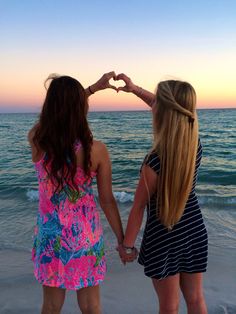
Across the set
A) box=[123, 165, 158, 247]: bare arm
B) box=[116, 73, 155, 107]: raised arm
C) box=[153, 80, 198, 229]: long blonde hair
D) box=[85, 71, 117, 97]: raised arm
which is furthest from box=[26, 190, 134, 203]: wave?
box=[153, 80, 198, 229]: long blonde hair

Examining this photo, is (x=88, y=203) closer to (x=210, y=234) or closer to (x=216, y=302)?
(x=216, y=302)

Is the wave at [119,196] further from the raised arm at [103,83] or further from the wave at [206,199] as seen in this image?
the raised arm at [103,83]

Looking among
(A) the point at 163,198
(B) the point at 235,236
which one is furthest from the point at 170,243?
(B) the point at 235,236

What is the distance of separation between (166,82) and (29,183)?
10137 millimetres

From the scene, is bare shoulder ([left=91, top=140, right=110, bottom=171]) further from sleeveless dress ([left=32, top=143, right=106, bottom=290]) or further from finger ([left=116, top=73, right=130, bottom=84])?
finger ([left=116, top=73, right=130, bottom=84])

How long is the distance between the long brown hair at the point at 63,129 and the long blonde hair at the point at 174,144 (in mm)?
443

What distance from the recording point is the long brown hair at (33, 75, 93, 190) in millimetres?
2336

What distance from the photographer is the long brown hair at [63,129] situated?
92.0 inches

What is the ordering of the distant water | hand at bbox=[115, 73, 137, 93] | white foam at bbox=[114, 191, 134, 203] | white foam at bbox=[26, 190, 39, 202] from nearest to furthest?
hand at bbox=[115, 73, 137, 93], the distant water, white foam at bbox=[114, 191, 134, 203], white foam at bbox=[26, 190, 39, 202]

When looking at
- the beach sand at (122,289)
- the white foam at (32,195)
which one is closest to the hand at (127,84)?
the beach sand at (122,289)

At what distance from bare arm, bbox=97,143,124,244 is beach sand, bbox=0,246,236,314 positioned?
4.88ft

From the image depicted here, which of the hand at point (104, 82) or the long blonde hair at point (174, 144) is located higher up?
the hand at point (104, 82)

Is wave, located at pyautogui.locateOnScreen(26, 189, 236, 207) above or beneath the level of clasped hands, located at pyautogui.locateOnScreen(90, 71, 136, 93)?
beneath

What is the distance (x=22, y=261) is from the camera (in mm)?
5219
